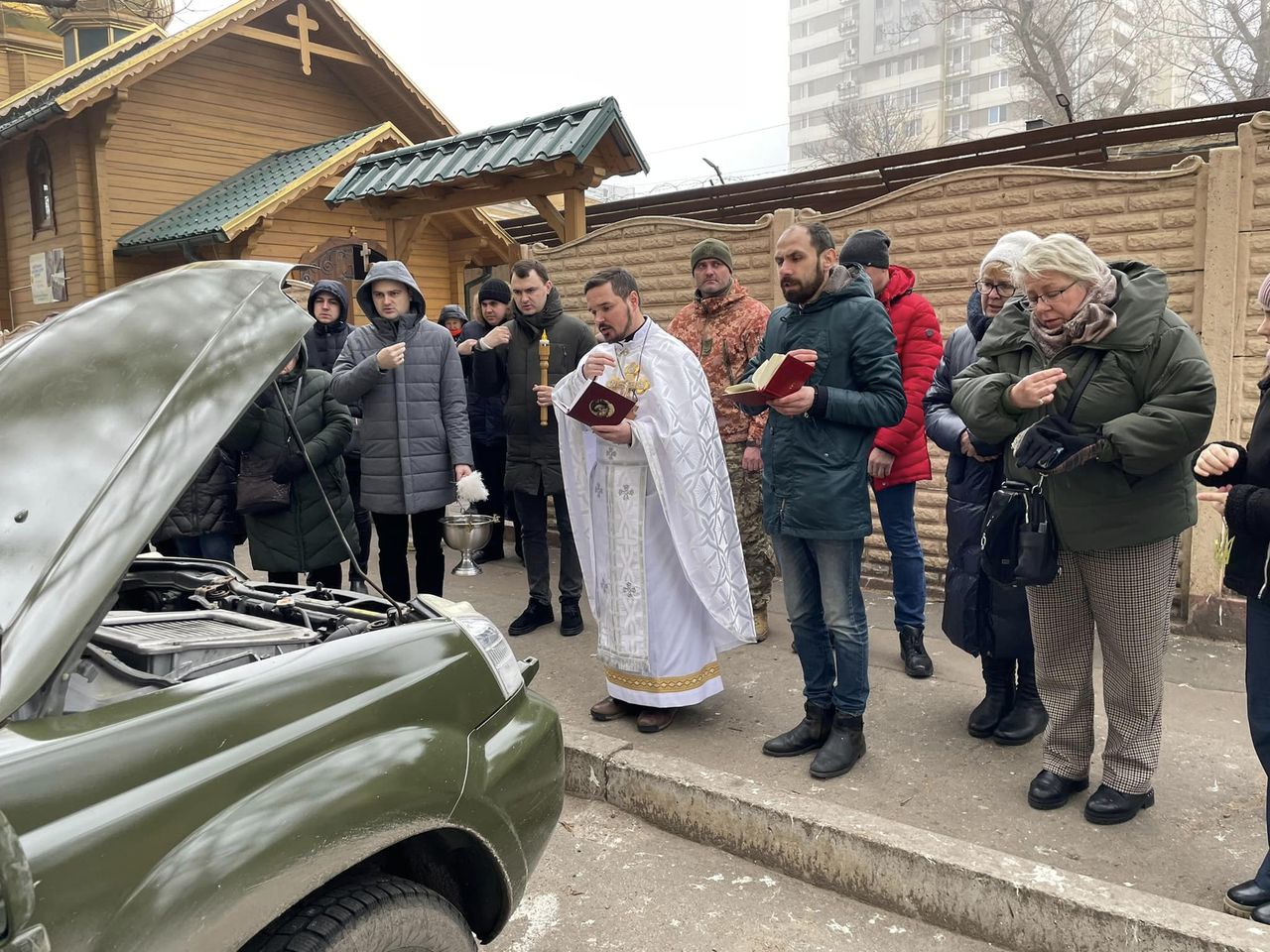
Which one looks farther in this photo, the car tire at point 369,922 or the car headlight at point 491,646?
the car headlight at point 491,646

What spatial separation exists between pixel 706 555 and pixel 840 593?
2.16 feet

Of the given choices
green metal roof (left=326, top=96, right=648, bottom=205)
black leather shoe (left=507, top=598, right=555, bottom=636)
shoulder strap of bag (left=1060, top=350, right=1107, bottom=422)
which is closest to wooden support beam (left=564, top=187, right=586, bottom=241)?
green metal roof (left=326, top=96, right=648, bottom=205)

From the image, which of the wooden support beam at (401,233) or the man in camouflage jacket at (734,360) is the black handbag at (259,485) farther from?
the wooden support beam at (401,233)

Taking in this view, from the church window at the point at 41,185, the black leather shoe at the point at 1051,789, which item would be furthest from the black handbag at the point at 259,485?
the church window at the point at 41,185

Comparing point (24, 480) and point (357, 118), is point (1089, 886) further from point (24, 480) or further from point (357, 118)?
point (357, 118)

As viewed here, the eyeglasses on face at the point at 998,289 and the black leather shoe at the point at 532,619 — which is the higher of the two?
the eyeglasses on face at the point at 998,289

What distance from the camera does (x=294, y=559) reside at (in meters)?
5.00

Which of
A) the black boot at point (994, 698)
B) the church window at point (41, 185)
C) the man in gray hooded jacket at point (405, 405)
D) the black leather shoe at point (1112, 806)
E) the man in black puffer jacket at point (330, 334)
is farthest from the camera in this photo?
the church window at point (41, 185)

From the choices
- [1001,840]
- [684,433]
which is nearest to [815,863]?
[1001,840]

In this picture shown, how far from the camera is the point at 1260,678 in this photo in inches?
115

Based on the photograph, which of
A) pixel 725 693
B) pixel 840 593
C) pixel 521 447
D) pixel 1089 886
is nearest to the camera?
pixel 1089 886

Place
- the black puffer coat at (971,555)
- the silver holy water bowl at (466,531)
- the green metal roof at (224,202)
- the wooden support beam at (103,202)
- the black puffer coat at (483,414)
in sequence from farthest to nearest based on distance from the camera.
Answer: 1. the wooden support beam at (103,202)
2. the green metal roof at (224,202)
3. the black puffer coat at (483,414)
4. the silver holy water bowl at (466,531)
5. the black puffer coat at (971,555)

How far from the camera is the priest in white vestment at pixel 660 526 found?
4332mm

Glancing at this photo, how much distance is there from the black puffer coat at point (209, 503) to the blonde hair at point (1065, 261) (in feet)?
12.6
